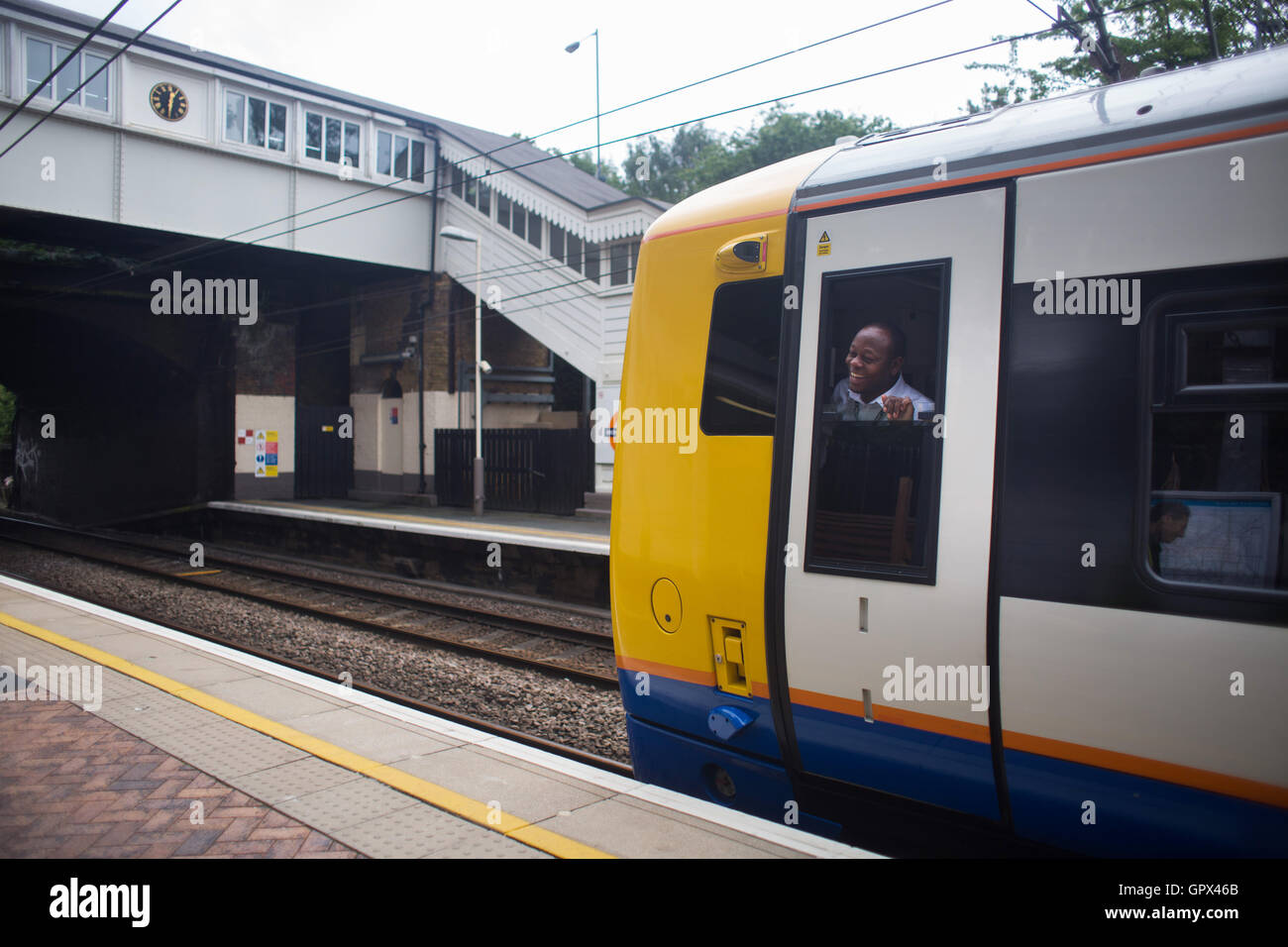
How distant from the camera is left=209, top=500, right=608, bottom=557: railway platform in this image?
14.0 metres

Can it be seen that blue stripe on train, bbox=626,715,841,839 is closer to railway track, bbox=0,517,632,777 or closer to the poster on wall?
railway track, bbox=0,517,632,777

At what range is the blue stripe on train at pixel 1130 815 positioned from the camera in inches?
102

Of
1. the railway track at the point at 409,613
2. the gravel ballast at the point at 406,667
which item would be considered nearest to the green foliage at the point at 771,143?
→ the railway track at the point at 409,613

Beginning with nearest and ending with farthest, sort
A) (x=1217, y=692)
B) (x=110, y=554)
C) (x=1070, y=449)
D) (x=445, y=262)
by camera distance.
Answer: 1. (x=1217, y=692)
2. (x=1070, y=449)
3. (x=110, y=554)
4. (x=445, y=262)

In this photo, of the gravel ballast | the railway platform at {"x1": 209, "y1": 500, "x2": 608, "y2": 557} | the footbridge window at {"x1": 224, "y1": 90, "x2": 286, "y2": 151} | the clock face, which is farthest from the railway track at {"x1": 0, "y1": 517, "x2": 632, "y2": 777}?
the footbridge window at {"x1": 224, "y1": 90, "x2": 286, "y2": 151}

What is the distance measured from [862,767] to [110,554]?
20.2 meters

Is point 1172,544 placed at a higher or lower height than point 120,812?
higher

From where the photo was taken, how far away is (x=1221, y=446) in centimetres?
272

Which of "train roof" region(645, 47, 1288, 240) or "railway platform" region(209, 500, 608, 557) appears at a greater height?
"train roof" region(645, 47, 1288, 240)

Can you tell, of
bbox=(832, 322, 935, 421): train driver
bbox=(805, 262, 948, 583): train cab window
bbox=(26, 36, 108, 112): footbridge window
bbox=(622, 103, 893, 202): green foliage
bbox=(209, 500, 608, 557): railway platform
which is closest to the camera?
bbox=(805, 262, 948, 583): train cab window
